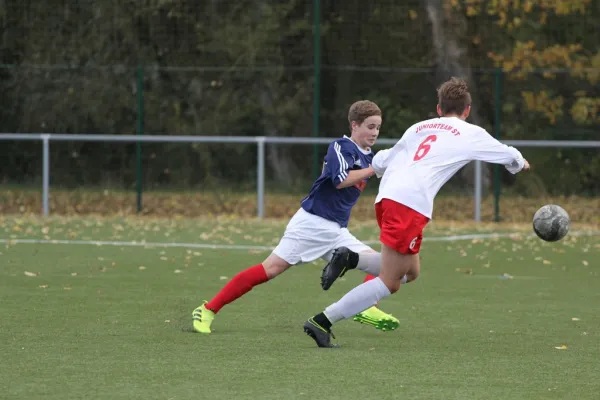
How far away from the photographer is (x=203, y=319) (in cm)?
868

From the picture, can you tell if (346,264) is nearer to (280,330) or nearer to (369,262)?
(369,262)

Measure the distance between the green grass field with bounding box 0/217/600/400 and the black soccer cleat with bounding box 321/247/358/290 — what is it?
40 cm

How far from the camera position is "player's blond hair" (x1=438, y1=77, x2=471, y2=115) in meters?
8.00

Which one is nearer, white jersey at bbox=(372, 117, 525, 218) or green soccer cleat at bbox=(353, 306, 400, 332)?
white jersey at bbox=(372, 117, 525, 218)

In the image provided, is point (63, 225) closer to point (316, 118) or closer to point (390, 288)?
point (316, 118)

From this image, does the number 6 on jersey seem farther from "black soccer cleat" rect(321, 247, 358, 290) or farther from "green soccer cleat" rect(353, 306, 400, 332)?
"green soccer cleat" rect(353, 306, 400, 332)

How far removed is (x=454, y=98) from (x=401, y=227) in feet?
2.75

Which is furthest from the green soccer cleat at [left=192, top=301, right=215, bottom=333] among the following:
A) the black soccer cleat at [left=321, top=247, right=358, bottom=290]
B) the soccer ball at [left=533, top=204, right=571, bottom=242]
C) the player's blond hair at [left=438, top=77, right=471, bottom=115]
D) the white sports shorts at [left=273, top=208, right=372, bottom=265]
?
the soccer ball at [left=533, top=204, right=571, bottom=242]

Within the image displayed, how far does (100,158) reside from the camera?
2205 cm

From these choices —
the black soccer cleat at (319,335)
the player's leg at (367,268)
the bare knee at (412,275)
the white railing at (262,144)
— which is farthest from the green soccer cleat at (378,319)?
the white railing at (262,144)

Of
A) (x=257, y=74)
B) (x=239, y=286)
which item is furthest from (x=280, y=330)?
(x=257, y=74)

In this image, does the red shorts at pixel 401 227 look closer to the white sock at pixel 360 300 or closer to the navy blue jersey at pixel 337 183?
the white sock at pixel 360 300

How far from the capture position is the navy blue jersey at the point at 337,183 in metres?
8.44

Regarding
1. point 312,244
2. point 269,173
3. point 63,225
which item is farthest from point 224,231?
point 312,244
